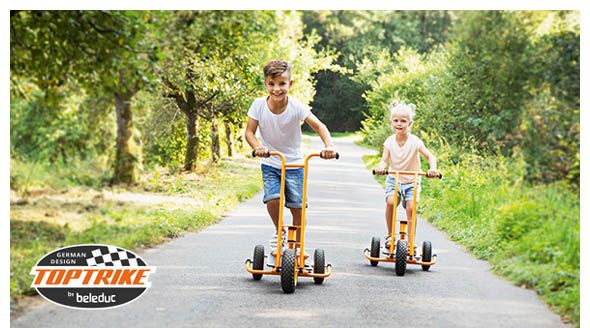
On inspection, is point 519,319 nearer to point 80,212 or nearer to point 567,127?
point 567,127

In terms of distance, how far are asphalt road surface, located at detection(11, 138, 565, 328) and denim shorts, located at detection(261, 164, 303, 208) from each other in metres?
0.72

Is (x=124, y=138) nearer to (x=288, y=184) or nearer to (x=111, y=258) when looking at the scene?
(x=111, y=258)

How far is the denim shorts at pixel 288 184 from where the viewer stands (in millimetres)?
5172

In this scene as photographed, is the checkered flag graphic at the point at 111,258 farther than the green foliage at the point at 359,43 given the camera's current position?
No

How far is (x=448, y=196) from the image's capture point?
27.8ft

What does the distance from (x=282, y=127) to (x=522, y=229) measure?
2.30 meters

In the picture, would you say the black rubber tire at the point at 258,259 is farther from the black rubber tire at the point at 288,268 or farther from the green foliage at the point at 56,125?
the green foliage at the point at 56,125

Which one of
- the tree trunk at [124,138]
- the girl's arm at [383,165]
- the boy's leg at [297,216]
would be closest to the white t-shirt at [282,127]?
the boy's leg at [297,216]

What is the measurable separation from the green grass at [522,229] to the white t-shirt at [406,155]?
1.87 feet

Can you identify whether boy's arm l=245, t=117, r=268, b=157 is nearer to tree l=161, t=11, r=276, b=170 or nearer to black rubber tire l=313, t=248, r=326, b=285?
tree l=161, t=11, r=276, b=170

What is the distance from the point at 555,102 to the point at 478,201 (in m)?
2.47

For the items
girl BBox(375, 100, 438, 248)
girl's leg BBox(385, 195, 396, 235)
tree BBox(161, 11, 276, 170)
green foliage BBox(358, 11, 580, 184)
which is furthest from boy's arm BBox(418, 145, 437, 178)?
tree BBox(161, 11, 276, 170)

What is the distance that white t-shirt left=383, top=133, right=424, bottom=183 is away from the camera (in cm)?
608
